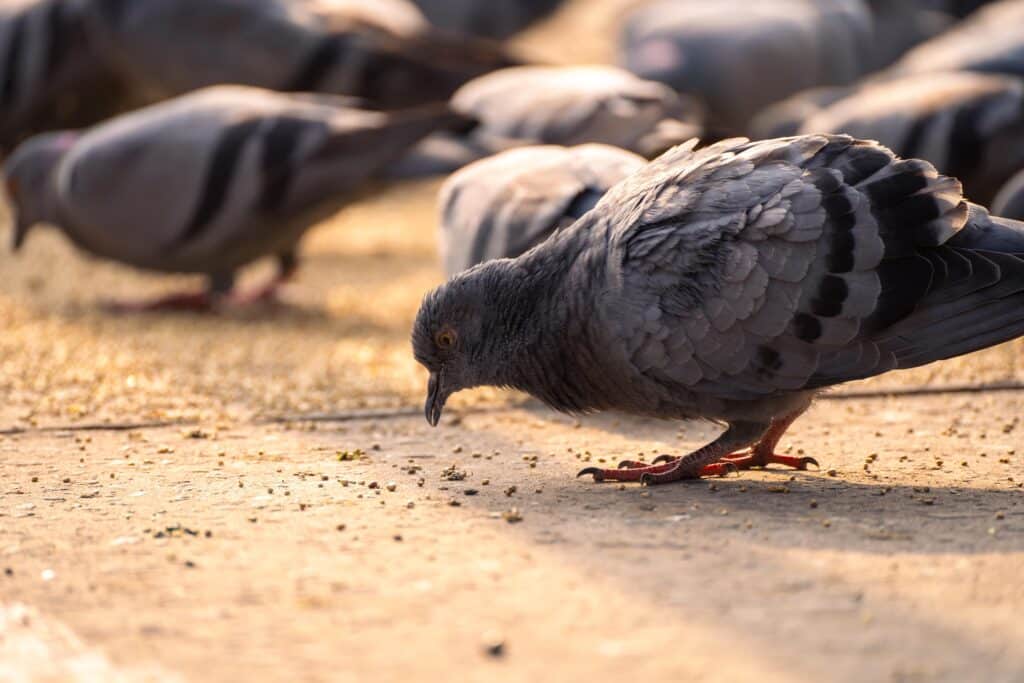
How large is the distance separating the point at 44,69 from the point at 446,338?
7895mm

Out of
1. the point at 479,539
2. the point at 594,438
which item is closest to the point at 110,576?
the point at 479,539

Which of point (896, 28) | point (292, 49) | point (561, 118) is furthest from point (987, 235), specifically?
point (896, 28)

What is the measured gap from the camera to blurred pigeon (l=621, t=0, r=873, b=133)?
1083 centimetres

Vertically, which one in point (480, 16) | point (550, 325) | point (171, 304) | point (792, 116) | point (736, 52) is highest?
point (480, 16)

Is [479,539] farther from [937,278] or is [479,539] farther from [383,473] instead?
[937,278]

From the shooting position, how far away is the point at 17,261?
8656 mm

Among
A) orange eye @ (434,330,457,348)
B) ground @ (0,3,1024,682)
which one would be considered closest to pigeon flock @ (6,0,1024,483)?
orange eye @ (434,330,457,348)

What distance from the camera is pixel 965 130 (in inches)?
294

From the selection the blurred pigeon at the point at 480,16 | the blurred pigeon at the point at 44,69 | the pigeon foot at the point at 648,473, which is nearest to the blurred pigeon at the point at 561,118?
the pigeon foot at the point at 648,473

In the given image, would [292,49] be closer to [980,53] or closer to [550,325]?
[980,53]

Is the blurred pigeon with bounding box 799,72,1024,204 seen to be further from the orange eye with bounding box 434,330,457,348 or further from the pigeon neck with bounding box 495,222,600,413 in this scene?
the orange eye with bounding box 434,330,457,348

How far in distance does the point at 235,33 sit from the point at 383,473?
5.91m

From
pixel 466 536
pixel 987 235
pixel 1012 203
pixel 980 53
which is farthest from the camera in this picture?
pixel 980 53

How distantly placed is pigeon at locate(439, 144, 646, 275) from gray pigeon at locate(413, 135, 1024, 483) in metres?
1.11
